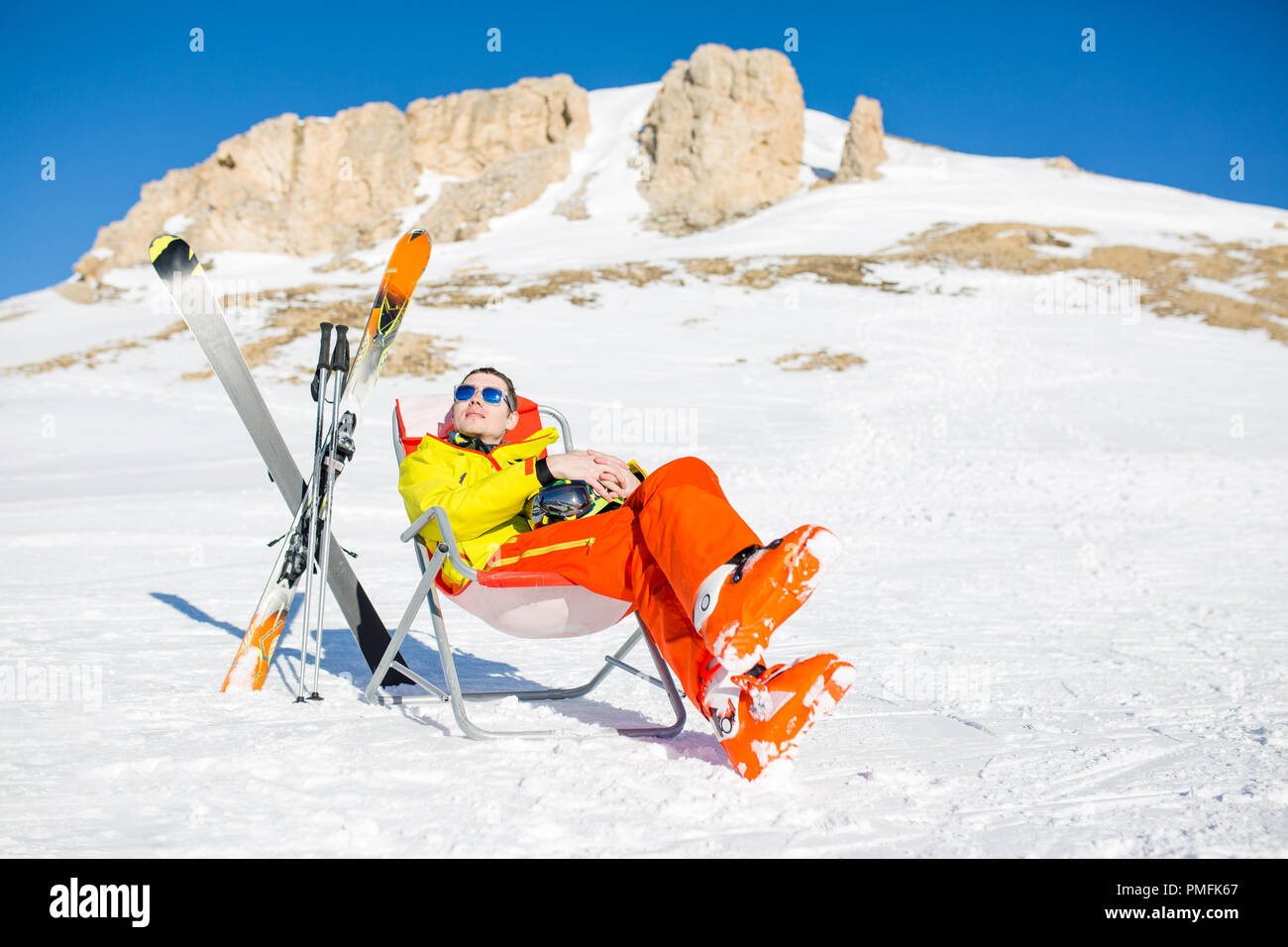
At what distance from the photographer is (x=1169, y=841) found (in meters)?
1.85

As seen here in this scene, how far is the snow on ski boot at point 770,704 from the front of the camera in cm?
206

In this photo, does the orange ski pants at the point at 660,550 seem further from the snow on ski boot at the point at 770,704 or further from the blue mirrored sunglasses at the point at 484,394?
the blue mirrored sunglasses at the point at 484,394

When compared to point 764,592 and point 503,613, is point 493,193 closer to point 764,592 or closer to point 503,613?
point 503,613

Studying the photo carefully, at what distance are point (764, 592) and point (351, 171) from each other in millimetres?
57626

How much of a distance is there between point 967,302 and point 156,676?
18.9 m

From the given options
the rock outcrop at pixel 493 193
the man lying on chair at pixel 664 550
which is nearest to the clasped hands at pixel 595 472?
the man lying on chair at pixel 664 550

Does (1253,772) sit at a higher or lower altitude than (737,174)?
lower

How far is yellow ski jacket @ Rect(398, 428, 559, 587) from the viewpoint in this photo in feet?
8.68

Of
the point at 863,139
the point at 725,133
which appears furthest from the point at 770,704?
the point at 725,133

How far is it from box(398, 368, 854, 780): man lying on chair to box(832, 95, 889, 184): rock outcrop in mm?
43898

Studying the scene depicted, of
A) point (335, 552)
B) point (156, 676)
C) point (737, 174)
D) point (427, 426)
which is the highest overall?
point (737, 174)

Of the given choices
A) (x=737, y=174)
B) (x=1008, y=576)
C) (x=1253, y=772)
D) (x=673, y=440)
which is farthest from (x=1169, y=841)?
(x=737, y=174)

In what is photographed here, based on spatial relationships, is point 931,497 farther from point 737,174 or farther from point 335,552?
point 737,174
